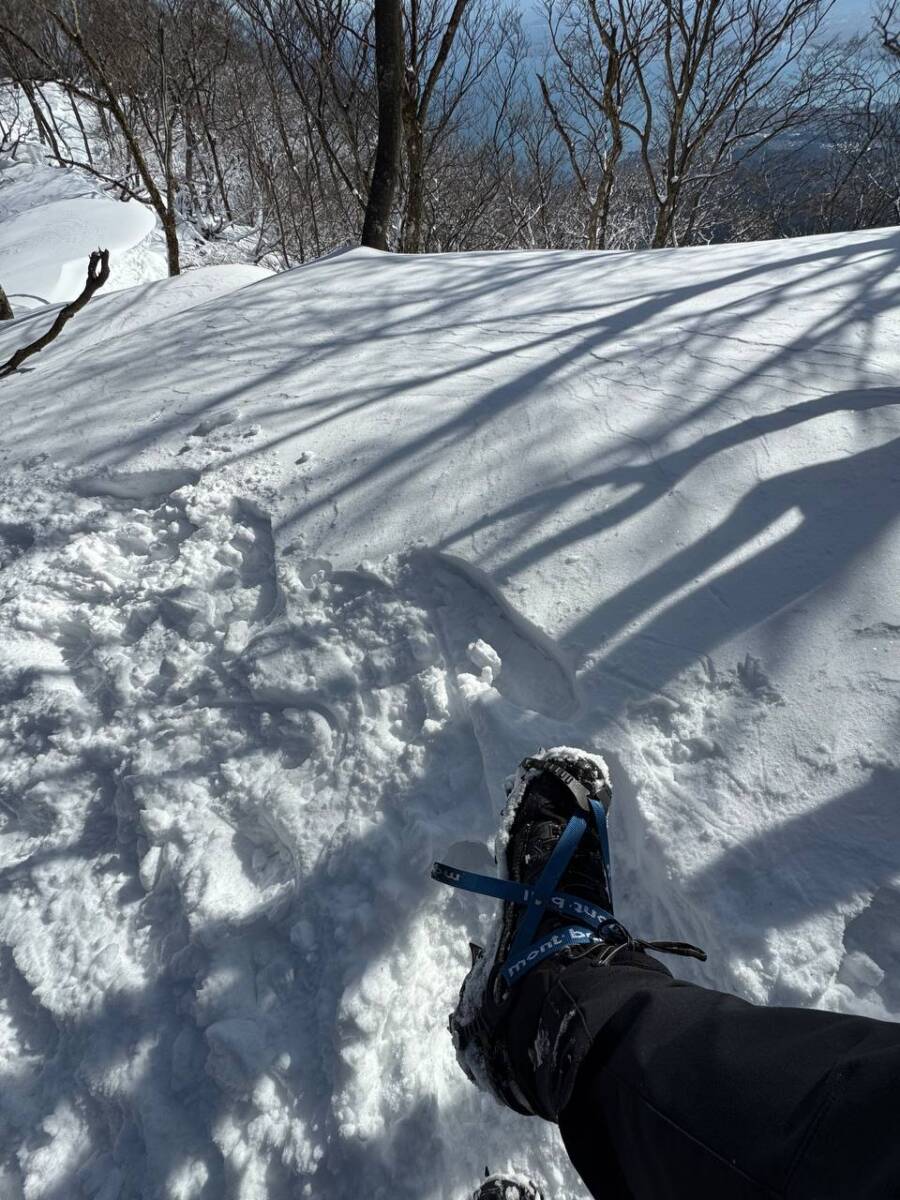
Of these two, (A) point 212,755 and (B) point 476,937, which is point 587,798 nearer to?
(B) point 476,937

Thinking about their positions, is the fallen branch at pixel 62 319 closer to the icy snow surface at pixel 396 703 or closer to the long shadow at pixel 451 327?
the long shadow at pixel 451 327

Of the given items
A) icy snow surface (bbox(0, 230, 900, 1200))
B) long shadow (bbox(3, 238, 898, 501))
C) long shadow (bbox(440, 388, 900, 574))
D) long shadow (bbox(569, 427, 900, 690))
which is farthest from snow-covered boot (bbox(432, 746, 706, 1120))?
long shadow (bbox(3, 238, 898, 501))

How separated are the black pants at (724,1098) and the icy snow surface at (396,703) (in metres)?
0.32

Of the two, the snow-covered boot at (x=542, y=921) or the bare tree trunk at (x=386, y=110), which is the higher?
the bare tree trunk at (x=386, y=110)

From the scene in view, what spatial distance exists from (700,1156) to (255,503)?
6.66ft

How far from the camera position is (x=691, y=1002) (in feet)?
3.38

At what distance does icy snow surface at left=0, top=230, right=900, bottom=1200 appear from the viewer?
4.12 ft

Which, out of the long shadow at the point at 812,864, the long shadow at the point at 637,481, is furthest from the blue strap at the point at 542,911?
the long shadow at the point at 637,481

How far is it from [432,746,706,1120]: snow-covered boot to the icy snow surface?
117 millimetres

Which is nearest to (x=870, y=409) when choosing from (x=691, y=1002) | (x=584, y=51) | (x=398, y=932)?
(x=691, y=1002)

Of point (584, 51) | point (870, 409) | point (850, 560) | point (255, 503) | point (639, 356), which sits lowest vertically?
point (850, 560)

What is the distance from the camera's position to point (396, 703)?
1.74 m

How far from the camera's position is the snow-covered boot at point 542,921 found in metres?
1.12

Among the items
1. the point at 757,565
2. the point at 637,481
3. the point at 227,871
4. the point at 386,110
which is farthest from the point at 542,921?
the point at 386,110
